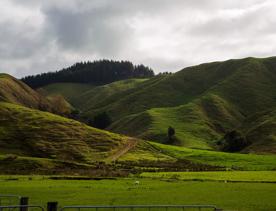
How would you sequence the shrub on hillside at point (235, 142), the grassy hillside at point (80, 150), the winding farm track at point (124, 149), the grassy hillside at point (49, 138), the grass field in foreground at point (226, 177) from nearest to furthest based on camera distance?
1. the grass field in foreground at point (226, 177)
2. the grassy hillside at point (80, 150)
3. the grassy hillside at point (49, 138)
4. the winding farm track at point (124, 149)
5. the shrub on hillside at point (235, 142)

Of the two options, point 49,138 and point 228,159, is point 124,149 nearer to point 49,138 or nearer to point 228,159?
point 49,138

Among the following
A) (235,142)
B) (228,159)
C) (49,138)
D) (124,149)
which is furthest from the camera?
(235,142)

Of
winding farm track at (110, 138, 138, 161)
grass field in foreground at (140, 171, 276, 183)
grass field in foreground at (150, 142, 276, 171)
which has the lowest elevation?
grass field in foreground at (140, 171, 276, 183)

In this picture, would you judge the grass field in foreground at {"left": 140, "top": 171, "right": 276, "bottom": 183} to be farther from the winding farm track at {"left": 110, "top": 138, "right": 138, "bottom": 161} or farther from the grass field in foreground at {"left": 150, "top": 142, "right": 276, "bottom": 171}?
the winding farm track at {"left": 110, "top": 138, "right": 138, "bottom": 161}

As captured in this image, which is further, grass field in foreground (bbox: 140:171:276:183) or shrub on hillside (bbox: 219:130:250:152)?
shrub on hillside (bbox: 219:130:250:152)

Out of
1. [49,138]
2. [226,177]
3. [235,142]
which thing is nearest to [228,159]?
[235,142]

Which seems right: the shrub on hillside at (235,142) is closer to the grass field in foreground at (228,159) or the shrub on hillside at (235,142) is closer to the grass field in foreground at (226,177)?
the grass field in foreground at (228,159)

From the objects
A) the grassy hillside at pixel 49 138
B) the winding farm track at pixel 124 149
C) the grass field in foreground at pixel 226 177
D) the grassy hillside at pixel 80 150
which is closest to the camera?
the grass field in foreground at pixel 226 177

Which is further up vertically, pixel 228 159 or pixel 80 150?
pixel 80 150

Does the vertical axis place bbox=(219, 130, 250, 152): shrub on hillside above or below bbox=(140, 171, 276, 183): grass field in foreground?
above

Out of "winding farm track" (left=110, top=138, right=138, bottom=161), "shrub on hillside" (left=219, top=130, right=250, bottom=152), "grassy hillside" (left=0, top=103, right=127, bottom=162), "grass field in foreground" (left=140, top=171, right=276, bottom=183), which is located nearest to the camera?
"grass field in foreground" (left=140, top=171, right=276, bottom=183)

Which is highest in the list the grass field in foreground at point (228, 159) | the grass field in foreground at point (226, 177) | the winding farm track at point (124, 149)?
the winding farm track at point (124, 149)

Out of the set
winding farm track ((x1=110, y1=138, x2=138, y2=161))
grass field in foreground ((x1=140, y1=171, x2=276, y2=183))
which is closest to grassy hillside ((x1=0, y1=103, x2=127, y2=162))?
winding farm track ((x1=110, y1=138, x2=138, y2=161))

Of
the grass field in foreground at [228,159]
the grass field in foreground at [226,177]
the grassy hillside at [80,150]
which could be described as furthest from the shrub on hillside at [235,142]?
the grass field in foreground at [226,177]
